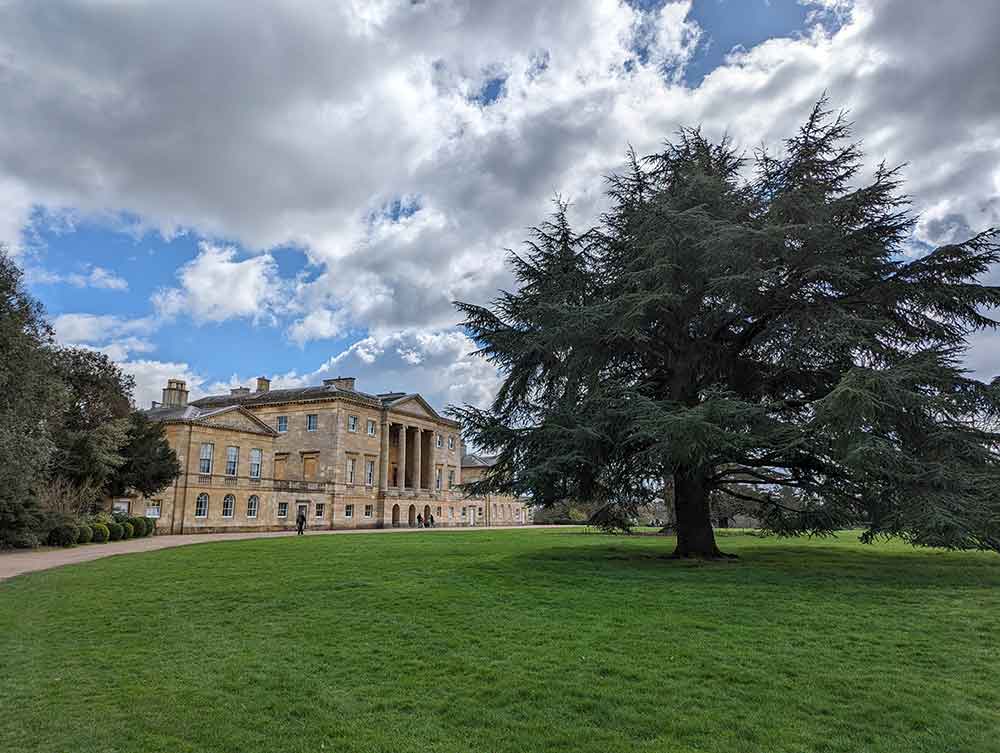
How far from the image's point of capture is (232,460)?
148 ft

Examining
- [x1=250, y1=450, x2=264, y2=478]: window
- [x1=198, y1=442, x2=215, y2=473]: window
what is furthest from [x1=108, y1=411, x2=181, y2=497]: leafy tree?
[x1=250, y1=450, x2=264, y2=478]: window

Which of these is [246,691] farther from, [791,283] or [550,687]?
[791,283]

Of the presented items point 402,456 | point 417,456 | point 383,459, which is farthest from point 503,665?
point 417,456

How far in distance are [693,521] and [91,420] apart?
2946 cm

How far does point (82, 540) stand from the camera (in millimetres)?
27125

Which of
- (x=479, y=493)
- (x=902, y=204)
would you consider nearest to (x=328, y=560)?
(x=479, y=493)

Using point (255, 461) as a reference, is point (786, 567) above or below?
below

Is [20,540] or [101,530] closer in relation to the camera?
[20,540]

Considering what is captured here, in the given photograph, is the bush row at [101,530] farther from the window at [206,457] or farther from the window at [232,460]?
the window at [232,460]

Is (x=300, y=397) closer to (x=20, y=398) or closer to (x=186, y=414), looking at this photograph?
(x=186, y=414)

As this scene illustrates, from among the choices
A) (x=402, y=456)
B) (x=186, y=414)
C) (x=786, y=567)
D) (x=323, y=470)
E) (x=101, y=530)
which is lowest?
(x=786, y=567)

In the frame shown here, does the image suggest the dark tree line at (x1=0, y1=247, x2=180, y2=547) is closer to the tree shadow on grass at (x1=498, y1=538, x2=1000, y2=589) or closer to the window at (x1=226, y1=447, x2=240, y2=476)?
the window at (x1=226, y1=447, x2=240, y2=476)

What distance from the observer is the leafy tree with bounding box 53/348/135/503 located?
3023cm

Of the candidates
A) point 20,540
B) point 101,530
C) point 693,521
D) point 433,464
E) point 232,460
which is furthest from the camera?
point 433,464
